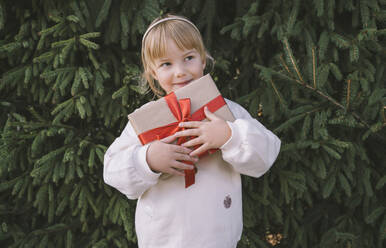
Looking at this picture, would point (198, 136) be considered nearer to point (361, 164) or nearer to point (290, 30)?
point (290, 30)

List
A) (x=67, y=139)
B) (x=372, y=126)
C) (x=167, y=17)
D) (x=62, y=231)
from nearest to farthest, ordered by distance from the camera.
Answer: (x=167, y=17)
(x=372, y=126)
(x=67, y=139)
(x=62, y=231)

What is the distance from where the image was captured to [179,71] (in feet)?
4.61

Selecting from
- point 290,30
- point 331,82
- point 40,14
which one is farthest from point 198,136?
point 40,14

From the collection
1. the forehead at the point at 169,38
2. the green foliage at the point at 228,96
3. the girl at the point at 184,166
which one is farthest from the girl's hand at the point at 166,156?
the green foliage at the point at 228,96

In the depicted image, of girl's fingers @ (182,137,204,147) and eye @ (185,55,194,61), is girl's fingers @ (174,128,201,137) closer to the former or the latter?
girl's fingers @ (182,137,204,147)

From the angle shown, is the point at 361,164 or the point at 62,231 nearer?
the point at 361,164

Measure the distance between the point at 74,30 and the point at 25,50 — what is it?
467mm

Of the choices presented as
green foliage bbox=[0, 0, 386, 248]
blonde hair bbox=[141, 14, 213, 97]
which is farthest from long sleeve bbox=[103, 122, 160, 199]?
green foliage bbox=[0, 0, 386, 248]

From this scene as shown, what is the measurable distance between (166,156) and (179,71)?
0.38m

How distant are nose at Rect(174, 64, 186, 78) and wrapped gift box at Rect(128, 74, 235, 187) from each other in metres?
0.08

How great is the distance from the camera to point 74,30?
80.0 inches

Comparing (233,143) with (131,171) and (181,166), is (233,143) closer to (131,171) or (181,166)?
(181,166)

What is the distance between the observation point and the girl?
131 cm

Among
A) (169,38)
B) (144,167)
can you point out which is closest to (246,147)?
(144,167)
